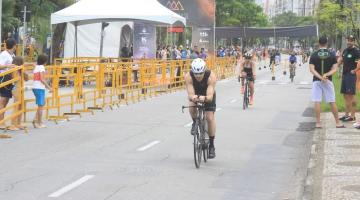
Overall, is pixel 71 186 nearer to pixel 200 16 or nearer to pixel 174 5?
pixel 200 16

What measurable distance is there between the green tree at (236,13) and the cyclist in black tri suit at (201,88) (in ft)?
317

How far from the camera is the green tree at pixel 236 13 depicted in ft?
354

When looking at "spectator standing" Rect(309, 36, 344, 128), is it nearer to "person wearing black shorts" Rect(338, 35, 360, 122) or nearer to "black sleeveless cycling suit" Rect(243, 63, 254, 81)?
"person wearing black shorts" Rect(338, 35, 360, 122)

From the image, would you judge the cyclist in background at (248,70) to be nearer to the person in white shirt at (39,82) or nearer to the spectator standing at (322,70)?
the spectator standing at (322,70)

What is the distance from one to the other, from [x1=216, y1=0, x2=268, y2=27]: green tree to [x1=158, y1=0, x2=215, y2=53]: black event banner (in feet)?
201

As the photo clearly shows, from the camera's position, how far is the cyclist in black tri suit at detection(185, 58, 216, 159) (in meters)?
10.3

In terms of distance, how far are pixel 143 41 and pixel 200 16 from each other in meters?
13.6

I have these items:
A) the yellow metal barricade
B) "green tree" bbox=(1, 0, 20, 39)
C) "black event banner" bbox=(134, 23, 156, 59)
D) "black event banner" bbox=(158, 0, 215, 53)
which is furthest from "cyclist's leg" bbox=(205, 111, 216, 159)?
"black event banner" bbox=(158, 0, 215, 53)

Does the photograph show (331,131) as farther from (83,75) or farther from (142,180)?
(83,75)

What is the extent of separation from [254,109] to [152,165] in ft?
34.2

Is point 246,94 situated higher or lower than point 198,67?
lower

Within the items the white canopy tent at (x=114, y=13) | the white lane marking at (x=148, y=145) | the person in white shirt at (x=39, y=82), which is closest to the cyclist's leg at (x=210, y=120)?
the white lane marking at (x=148, y=145)

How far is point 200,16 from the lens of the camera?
45250 millimetres

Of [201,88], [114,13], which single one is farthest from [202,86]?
[114,13]
